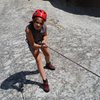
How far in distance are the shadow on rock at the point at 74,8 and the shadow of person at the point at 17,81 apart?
22.6 feet

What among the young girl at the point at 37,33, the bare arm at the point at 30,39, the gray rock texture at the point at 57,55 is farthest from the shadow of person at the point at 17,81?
the bare arm at the point at 30,39

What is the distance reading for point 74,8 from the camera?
15.0 metres

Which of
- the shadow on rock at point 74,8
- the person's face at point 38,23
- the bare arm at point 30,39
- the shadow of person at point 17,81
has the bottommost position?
the shadow of person at point 17,81

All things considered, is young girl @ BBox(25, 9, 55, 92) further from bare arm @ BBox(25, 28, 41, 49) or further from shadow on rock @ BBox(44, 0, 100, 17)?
shadow on rock @ BBox(44, 0, 100, 17)

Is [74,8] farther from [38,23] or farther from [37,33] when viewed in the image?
[38,23]

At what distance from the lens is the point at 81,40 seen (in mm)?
10461

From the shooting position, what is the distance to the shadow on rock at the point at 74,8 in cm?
1424

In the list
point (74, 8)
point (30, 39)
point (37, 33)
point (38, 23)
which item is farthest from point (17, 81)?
point (74, 8)

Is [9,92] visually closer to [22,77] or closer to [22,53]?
[22,77]

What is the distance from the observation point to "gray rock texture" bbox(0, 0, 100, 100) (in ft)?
24.9

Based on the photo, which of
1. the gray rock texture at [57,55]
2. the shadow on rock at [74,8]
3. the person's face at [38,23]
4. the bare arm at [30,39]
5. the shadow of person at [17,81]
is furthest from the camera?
the shadow on rock at [74,8]

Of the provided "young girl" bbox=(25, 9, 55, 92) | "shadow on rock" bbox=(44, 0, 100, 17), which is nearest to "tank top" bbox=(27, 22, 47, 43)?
"young girl" bbox=(25, 9, 55, 92)

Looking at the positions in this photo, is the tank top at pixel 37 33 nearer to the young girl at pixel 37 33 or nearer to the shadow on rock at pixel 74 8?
the young girl at pixel 37 33

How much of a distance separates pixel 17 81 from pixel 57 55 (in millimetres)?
2069
